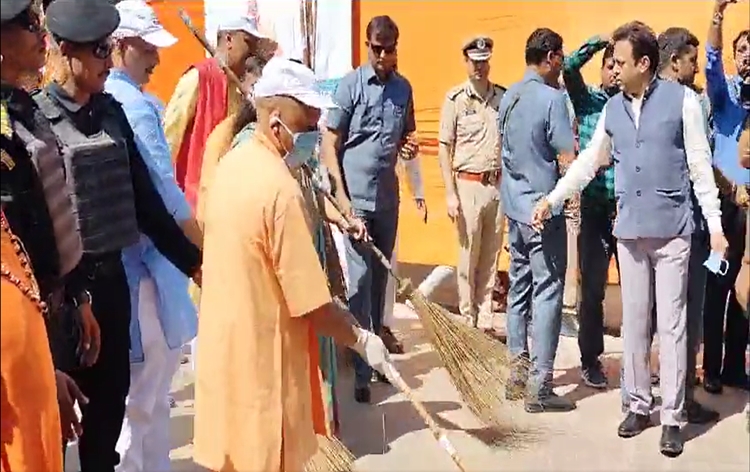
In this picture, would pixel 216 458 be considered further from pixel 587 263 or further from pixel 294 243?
pixel 587 263

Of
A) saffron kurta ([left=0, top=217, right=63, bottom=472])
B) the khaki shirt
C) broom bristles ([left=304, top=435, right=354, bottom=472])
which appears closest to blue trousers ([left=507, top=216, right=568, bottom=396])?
the khaki shirt

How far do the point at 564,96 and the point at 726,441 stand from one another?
1920mm

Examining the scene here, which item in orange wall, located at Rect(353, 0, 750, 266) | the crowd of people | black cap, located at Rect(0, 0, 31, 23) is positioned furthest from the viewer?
orange wall, located at Rect(353, 0, 750, 266)

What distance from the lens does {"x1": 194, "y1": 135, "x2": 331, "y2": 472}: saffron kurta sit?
3.21m

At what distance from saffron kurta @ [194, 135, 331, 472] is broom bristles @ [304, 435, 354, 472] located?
0.24 metres

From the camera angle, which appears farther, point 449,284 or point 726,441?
point 449,284

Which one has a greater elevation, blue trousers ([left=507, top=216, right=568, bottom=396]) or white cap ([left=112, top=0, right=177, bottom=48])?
white cap ([left=112, top=0, right=177, bottom=48])

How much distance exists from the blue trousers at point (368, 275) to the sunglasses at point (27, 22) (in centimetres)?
333

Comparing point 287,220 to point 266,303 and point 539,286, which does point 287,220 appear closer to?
point 266,303

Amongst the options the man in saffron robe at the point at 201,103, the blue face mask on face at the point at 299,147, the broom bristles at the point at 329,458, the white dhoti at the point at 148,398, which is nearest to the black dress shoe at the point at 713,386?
the broom bristles at the point at 329,458

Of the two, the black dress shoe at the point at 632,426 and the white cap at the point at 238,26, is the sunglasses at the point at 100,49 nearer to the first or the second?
the white cap at the point at 238,26

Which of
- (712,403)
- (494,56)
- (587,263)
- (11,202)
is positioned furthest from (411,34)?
(11,202)

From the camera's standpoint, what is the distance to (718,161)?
5.82m

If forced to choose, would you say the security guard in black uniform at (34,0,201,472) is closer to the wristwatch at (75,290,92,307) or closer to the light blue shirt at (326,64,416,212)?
the wristwatch at (75,290,92,307)
